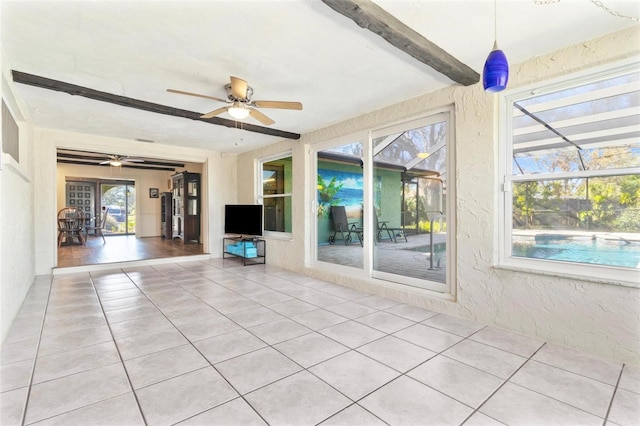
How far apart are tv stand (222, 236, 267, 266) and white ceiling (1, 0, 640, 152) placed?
298cm

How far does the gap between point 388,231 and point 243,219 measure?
323 cm

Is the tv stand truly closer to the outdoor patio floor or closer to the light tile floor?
the outdoor patio floor

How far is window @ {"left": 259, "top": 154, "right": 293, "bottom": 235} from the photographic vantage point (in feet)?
18.3

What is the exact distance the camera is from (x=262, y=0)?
1.85m

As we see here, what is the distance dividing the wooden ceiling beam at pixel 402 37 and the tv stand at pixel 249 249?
14.4 feet

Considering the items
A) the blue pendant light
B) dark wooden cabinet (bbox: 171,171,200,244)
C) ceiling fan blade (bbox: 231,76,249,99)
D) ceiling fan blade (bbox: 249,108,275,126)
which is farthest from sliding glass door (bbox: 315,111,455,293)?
dark wooden cabinet (bbox: 171,171,200,244)

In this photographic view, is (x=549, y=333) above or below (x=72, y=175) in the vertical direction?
below

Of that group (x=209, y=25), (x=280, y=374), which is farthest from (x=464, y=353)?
(x=209, y=25)

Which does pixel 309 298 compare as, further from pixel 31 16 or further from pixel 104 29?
pixel 31 16

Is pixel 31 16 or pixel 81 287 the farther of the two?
pixel 81 287

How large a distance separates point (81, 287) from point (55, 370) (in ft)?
8.38

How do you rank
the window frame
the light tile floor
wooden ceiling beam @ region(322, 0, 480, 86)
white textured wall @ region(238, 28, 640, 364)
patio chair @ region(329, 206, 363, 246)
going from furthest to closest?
the window frame < patio chair @ region(329, 206, 363, 246) < white textured wall @ region(238, 28, 640, 364) < wooden ceiling beam @ region(322, 0, 480, 86) < the light tile floor

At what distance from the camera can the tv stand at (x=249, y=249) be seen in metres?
5.85

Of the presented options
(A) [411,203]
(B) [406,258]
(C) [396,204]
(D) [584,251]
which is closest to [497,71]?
(D) [584,251]
